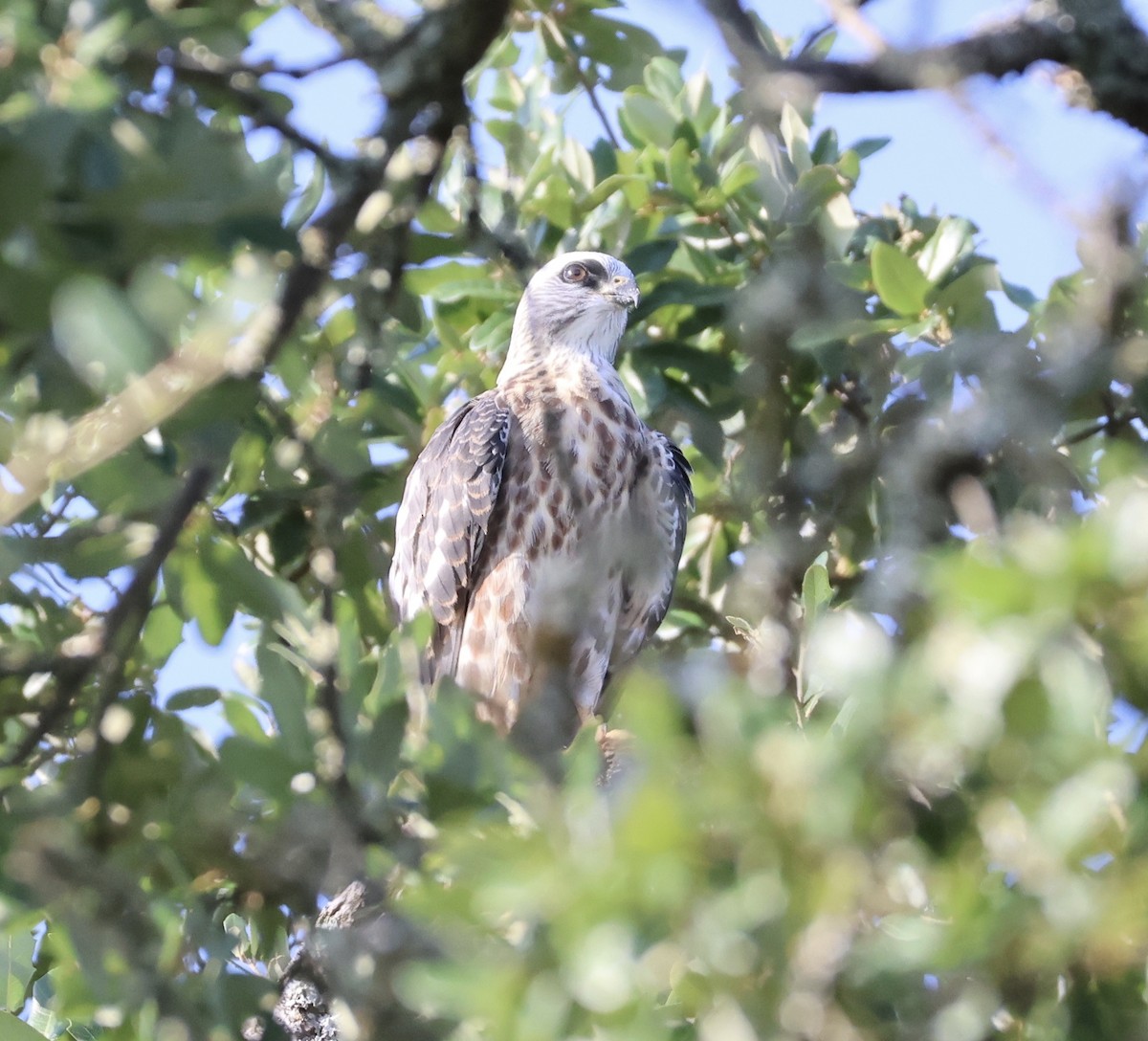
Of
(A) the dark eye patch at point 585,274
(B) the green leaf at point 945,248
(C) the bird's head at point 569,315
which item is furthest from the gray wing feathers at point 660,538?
(B) the green leaf at point 945,248

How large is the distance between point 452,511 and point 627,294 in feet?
3.77

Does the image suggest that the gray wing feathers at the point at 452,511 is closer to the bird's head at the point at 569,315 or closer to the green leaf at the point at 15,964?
the bird's head at the point at 569,315

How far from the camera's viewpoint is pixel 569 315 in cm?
648

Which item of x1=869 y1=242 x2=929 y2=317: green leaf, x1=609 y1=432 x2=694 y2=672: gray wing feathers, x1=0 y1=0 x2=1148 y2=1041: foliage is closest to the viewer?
x1=0 y1=0 x2=1148 y2=1041: foliage

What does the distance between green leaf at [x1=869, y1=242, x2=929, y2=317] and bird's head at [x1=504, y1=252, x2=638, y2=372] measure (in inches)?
71.3

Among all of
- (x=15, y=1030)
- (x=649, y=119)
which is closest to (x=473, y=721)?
(x=15, y=1030)

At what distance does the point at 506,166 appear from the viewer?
5.85 meters

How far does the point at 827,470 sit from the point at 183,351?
110 centimetres

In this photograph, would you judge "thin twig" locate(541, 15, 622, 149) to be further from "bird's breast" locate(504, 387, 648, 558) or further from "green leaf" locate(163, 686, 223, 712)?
"green leaf" locate(163, 686, 223, 712)

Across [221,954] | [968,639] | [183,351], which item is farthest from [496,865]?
[221,954]

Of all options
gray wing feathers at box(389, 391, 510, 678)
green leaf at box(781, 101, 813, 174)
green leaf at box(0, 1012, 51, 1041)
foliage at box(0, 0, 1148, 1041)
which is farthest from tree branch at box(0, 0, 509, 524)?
gray wing feathers at box(389, 391, 510, 678)

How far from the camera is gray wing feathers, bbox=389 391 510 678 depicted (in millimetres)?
5836

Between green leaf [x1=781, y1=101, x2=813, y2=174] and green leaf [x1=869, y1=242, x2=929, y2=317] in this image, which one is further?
green leaf [x1=781, y1=101, x2=813, y2=174]

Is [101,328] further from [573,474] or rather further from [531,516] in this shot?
[531,516]
